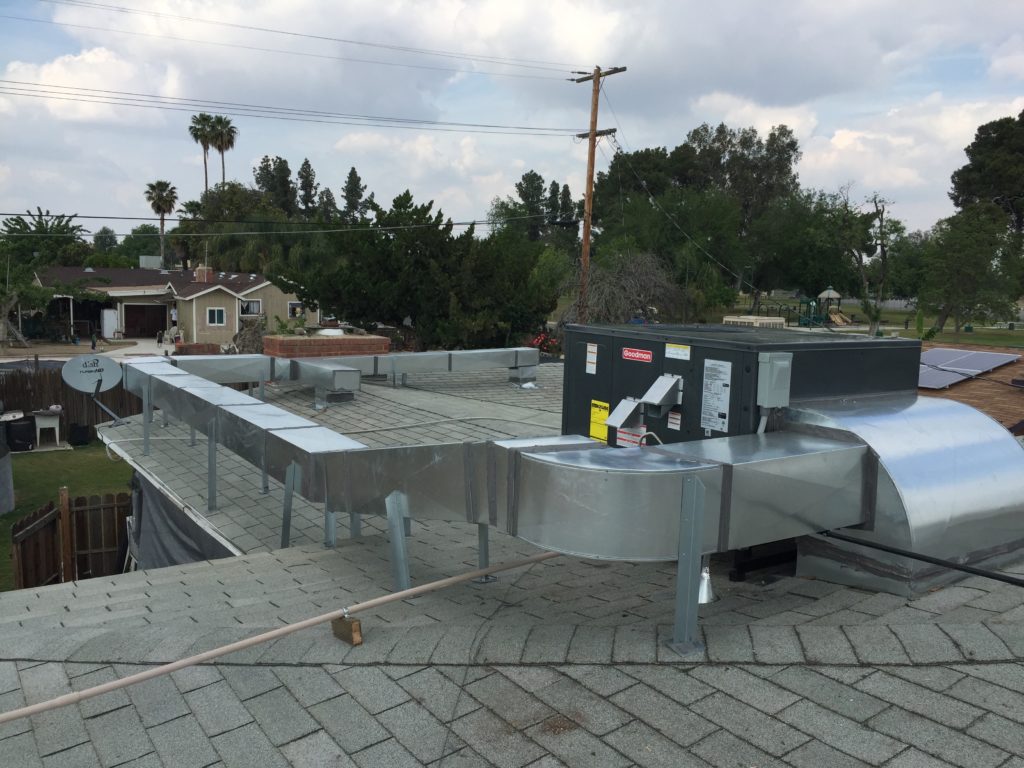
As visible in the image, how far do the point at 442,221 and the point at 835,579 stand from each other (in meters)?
21.6

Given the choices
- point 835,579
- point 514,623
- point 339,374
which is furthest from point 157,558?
point 835,579

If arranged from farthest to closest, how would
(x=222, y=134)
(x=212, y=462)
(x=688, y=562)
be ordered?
(x=222, y=134) → (x=212, y=462) → (x=688, y=562)

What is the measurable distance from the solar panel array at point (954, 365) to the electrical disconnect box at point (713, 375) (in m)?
7.99

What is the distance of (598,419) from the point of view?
18.1ft

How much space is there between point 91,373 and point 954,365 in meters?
13.5

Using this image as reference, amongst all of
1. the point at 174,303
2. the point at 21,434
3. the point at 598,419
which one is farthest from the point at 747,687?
the point at 174,303

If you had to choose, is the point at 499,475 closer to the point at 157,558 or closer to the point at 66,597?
the point at 66,597

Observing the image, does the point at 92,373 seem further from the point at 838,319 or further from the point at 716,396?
the point at 838,319

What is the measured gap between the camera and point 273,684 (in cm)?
318

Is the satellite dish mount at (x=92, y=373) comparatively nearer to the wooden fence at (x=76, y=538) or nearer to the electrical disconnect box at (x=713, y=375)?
the wooden fence at (x=76, y=538)

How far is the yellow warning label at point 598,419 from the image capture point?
5434mm

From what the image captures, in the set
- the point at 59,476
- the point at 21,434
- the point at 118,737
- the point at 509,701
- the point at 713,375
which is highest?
the point at 713,375

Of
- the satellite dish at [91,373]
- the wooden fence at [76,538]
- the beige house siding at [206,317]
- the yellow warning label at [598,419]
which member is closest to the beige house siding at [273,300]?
the beige house siding at [206,317]

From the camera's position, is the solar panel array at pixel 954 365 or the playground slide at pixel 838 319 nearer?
the solar panel array at pixel 954 365
